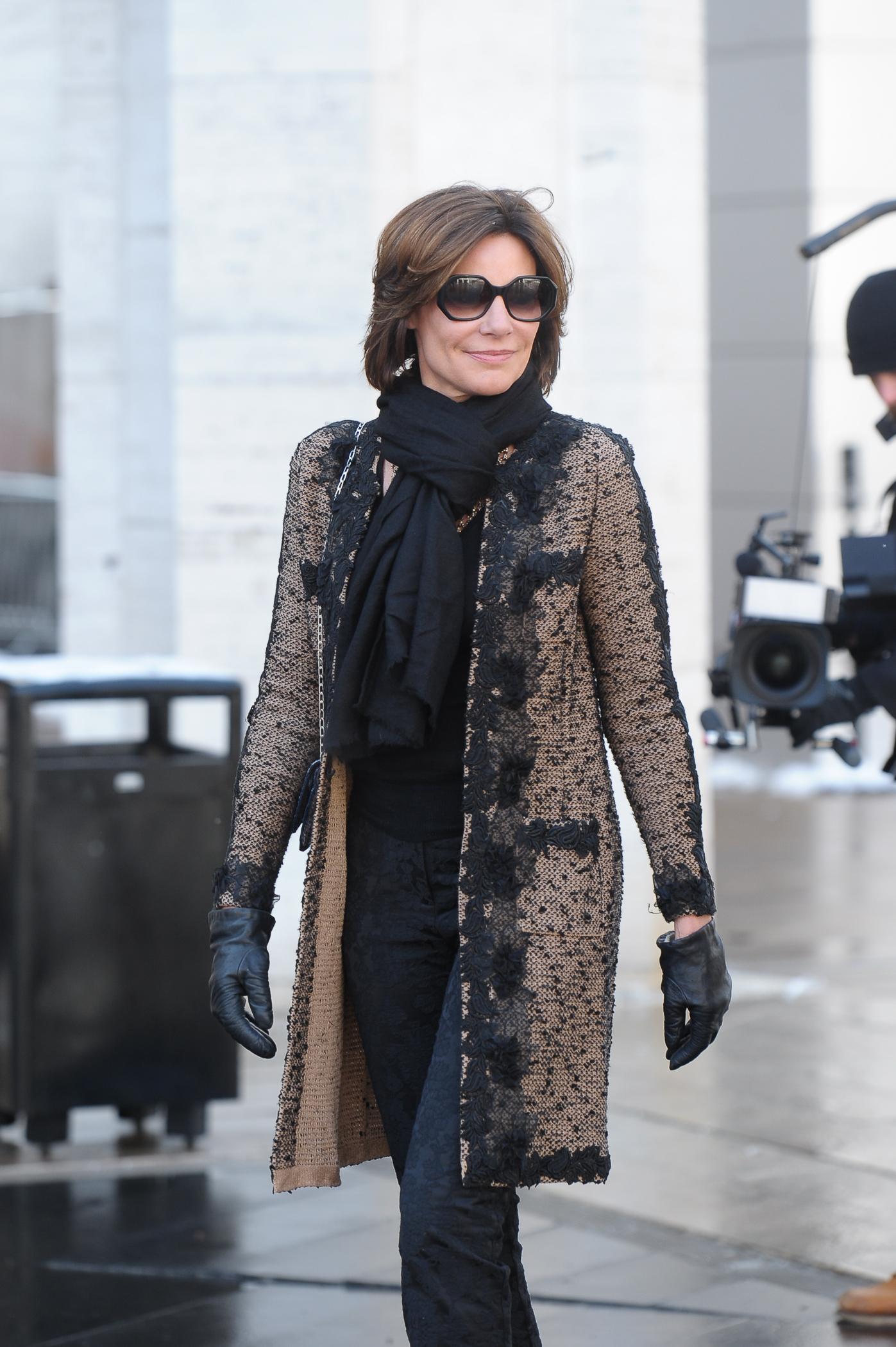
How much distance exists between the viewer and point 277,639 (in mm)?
3172

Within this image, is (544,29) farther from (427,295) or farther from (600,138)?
(427,295)

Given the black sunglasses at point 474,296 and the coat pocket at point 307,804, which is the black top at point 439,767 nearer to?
the coat pocket at point 307,804

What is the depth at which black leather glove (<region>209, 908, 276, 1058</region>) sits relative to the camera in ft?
9.85

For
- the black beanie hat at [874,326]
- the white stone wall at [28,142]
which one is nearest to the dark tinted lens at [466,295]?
the black beanie hat at [874,326]

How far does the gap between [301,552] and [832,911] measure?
6219mm

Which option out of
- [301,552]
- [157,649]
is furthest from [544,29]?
[301,552]

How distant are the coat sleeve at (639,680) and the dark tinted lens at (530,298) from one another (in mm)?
231

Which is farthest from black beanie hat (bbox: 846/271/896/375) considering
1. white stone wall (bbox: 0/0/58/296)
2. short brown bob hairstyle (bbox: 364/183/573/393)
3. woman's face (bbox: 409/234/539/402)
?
white stone wall (bbox: 0/0/58/296)

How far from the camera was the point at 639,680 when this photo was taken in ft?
9.69

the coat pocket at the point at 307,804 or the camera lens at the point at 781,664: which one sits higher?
the camera lens at the point at 781,664

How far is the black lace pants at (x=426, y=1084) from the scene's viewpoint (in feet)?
9.18

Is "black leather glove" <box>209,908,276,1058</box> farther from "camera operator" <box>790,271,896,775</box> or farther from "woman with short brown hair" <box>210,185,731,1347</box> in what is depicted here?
"camera operator" <box>790,271,896,775</box>

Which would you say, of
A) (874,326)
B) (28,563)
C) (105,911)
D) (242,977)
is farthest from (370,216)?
(242,977)

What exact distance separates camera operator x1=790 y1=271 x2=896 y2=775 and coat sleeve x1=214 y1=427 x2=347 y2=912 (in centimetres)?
150
